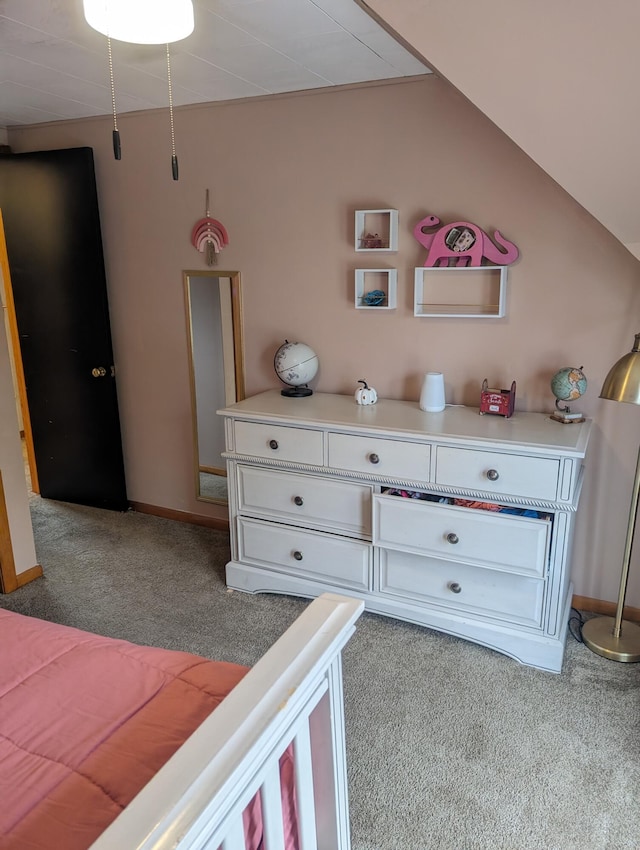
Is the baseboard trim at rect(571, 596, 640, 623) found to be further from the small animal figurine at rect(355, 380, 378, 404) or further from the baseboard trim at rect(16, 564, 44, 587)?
the baseboard trim at rect(16, 564, 44, 587)

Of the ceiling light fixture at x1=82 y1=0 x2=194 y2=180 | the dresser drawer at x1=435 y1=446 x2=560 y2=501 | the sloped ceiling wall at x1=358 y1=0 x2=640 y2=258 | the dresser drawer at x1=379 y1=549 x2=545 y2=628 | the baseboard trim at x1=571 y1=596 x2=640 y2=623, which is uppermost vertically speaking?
the ceiling light fixture at x1=82 y1=0 x2=194 y2=180

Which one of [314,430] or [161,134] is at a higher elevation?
[161,134]

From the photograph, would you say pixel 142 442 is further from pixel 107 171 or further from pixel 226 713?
pixel 226 713

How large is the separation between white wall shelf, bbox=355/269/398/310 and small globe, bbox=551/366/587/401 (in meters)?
0.79

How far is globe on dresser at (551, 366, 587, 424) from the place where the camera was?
8.01 feet

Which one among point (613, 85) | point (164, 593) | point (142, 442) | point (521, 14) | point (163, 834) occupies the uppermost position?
point (521, 14)

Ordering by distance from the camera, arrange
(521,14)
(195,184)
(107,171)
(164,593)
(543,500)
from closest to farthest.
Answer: (521,14)
(543,500)
(164,593)
(195,184)
(107,171)

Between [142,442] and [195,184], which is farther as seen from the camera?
[142,442]

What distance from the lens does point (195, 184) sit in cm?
319

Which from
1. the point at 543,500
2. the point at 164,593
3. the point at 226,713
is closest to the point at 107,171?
the point at 164,593

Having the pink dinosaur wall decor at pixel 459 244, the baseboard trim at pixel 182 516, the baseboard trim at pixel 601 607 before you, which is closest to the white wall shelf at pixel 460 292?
the pink dinosaur wall decor at pixel 459 244

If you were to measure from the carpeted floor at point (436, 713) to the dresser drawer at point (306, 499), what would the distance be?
15.9 inches

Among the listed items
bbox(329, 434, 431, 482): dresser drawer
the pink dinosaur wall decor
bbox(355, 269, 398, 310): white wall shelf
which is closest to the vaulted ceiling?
the pink dinosaur wall decor

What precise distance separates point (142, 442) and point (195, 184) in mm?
1501
